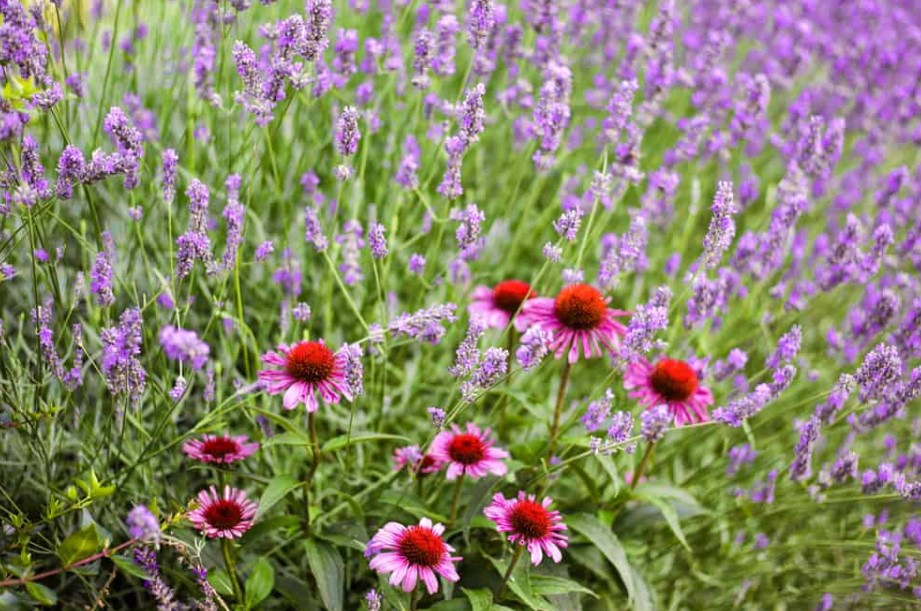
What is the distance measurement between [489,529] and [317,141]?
4.44ft

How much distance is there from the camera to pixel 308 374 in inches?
68.9

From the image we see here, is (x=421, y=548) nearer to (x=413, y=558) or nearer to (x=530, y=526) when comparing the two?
(x=413, y=558)

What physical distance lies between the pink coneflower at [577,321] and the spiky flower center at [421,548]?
1.74 ft

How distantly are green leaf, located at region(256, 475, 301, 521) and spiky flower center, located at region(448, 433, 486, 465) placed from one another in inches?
13.9

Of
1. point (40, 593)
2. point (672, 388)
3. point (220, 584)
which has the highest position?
point (672, 388)

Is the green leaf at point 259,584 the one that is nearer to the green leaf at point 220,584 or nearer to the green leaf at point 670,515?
the green leaf at point 220,584

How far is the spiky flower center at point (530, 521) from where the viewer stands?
168 centimetres

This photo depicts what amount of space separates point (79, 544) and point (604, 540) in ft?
3.58

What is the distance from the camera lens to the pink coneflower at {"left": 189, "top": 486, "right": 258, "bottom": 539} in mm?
1673

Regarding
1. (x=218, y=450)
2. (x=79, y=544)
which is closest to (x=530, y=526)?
(x=218, y=450)

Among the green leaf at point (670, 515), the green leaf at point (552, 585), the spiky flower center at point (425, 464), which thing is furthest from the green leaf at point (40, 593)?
the green leaf at point (670, 515)

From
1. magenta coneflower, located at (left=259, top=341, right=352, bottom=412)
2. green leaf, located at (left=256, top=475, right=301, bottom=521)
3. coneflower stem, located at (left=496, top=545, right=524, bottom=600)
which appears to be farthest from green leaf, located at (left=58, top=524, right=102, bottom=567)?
coneflower stem, located at (left=496, top=545, right=524, bottom=600)

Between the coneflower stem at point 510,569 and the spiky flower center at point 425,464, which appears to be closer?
the coneflower stem at point 510,569

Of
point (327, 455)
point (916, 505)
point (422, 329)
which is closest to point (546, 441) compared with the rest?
point (422, 329)
